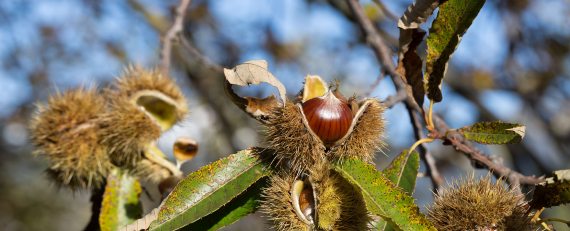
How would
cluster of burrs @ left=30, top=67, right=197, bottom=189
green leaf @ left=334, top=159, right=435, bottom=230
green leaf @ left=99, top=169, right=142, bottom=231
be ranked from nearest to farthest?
green leaf @ left=334, top=159, right=435, bottom=230 → green leaf @ left=99, top=169, right=142, bottom=231 → cluster of burrs @ left=30, top=67, right=197, bottom=189

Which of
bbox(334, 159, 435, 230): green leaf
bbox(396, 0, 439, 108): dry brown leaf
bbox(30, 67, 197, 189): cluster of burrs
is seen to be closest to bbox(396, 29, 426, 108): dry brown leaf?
bbox(396, 0, 439, 108): dry brown leaf

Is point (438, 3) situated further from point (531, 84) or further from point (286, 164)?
point (531, 84)

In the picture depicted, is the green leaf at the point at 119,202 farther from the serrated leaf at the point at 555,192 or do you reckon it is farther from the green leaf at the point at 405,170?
the serrated leaf at the point at 555,192

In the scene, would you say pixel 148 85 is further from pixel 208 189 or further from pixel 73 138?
pixel 208 189

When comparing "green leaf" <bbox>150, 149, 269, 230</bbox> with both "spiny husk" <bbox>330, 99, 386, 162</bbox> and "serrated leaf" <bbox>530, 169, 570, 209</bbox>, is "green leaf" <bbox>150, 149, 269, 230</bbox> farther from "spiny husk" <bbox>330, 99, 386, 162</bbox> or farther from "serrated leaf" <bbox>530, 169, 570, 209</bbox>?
"serrated leaf" <bbox>530, 169, 570, 209</bbox>

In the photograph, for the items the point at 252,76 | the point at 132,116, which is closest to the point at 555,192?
the point at 252,76

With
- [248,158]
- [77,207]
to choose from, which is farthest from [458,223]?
[77,207]
